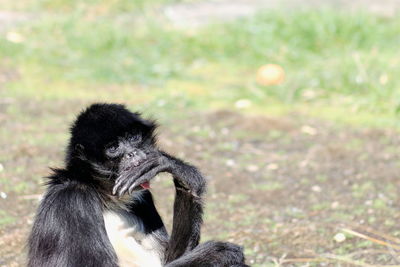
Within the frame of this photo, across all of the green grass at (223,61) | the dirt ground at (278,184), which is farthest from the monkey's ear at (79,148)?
the green grass at (223,61)

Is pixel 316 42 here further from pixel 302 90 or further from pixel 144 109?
pixel 144 109

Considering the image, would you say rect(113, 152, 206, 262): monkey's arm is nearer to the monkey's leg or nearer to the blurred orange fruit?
the monkey's leg

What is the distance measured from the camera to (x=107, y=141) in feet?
15.6

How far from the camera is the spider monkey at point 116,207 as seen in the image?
444cm

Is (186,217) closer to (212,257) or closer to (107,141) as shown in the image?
(212,257)

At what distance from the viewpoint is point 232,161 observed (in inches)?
324

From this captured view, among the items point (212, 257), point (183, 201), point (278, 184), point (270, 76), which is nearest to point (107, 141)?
point (183, 201)

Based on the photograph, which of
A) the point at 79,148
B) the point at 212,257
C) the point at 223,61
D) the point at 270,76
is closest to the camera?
the point at 212,257

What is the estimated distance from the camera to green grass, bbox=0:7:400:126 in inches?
383

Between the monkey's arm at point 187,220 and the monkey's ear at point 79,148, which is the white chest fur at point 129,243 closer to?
the monkey's arm at point 187,220

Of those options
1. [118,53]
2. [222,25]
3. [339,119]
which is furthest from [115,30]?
[339,119]

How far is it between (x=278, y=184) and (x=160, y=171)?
3.14 metres

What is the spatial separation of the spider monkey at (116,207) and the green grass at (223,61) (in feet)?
14.7

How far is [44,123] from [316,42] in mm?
3861
